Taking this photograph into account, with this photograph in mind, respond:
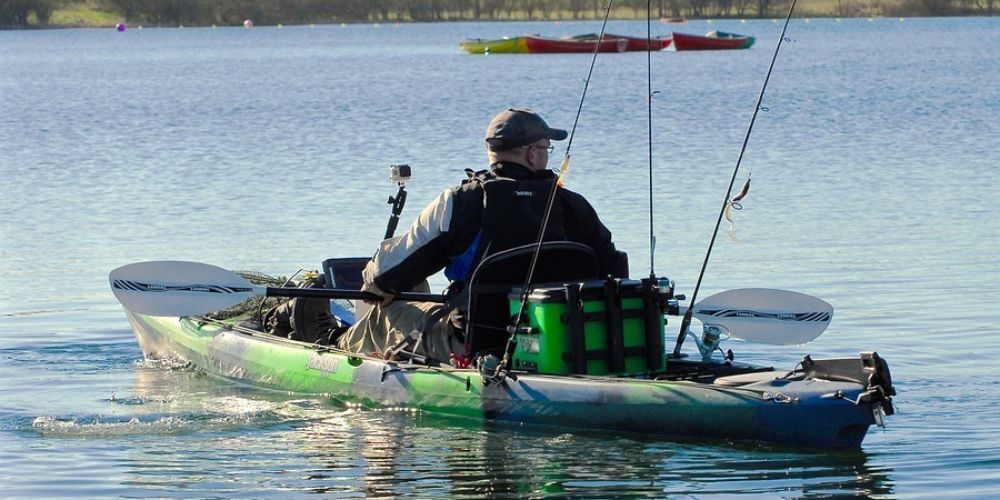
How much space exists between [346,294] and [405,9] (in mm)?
80504

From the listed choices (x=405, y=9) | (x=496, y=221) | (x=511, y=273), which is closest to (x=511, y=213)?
(x=496, y=221)

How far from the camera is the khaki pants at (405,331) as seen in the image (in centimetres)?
806

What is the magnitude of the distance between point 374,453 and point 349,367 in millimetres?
854

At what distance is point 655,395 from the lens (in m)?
7.30

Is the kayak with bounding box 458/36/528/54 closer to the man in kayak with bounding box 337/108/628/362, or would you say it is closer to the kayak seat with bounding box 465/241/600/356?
the man in kayak with bounding box 337/108/628/362

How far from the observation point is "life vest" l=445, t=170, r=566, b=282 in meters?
7.51

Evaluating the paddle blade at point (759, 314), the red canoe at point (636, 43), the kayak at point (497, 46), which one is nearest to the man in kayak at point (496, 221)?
the paddle blade at point (759, 314)

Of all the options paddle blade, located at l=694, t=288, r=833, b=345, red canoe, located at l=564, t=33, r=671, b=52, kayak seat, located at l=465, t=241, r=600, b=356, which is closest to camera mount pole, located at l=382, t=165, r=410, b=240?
kayak seat, located at l=465, t=241, r=600, b=356

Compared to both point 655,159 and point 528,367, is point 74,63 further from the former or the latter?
point 528,367

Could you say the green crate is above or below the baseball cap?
below

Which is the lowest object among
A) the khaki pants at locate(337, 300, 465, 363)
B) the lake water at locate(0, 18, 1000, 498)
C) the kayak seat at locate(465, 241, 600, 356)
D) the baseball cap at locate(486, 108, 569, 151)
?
the lake water at locate(0, 18, 1000, 498)

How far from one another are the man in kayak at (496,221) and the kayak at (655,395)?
308mm

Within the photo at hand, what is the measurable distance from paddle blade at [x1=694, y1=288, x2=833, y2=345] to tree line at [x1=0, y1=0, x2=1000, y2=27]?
235 ft

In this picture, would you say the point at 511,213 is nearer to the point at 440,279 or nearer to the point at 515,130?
the point at 515,130
